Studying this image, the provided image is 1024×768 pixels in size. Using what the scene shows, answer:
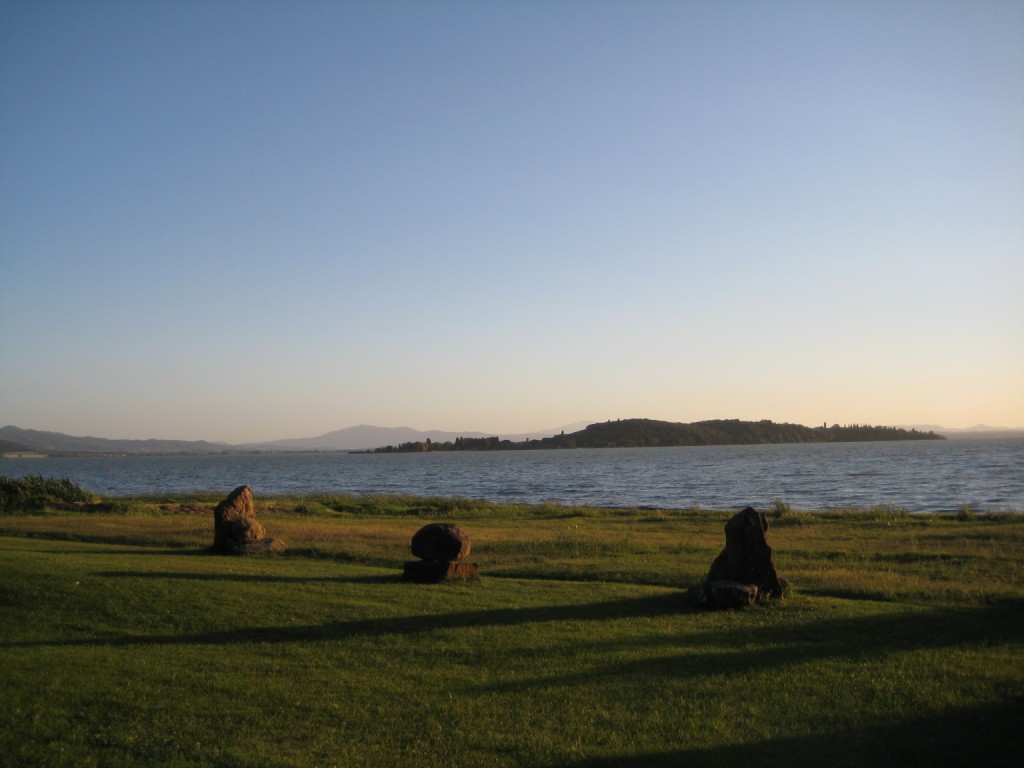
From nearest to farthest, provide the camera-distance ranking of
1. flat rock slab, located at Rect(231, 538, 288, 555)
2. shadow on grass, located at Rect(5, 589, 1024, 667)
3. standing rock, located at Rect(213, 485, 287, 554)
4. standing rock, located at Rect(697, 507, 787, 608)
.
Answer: shadow on grass, located at Rect(5, 589, 1024, 667)
standing rock, located at Rect(697, 507, 787, 608)
flat rock slab, located at Rect(231, 538, 288, 555)
standing rock, located at Rect(213, 485, 287, 554)

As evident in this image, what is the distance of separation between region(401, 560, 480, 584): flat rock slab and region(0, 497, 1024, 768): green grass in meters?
0.49

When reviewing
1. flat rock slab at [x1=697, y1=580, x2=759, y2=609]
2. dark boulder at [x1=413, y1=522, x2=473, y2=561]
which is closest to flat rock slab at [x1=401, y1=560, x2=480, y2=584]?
dark boulder at [x1=413, y1=522, x2=473, y2=561]

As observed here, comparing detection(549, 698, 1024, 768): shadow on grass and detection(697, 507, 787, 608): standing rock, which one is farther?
detection(697, 507, 787, 608): standing rock

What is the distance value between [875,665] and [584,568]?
11.4 meters

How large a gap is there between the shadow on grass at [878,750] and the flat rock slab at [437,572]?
11491 millimetres

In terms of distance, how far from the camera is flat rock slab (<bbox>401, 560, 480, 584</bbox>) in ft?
65.8

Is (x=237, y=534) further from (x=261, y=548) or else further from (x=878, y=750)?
(x=878, y=750)

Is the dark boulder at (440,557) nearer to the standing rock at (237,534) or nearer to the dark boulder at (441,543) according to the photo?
the dark boulder at (441,543)

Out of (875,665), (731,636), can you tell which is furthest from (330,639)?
(875,665)

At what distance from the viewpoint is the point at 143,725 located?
1000 cm

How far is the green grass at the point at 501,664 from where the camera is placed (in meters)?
9.34

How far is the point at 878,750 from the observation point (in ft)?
29.7

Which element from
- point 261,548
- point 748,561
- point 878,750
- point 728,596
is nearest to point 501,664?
point 878,750

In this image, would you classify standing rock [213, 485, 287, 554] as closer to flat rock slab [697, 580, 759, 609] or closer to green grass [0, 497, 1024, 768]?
green grass [0, 497, 1024, 768]
